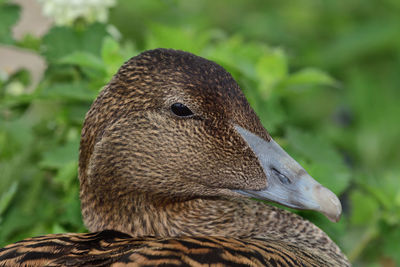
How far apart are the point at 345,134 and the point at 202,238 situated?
3.17m

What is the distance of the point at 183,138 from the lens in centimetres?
197

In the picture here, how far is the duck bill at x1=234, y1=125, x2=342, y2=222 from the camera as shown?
1.90m

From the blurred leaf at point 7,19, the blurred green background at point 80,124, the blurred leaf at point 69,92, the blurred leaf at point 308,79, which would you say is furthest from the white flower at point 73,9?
the blurred leaf at point 308,79

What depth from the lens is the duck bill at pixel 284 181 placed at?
1.90 metres

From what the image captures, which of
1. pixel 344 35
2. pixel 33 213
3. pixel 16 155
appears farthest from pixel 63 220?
pixel 344 35

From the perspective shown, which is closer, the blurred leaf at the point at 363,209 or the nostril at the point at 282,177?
the nostril at the point at 282,177

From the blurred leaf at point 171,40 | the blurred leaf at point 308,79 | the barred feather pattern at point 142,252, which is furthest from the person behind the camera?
the blurred leaf at point 171,40

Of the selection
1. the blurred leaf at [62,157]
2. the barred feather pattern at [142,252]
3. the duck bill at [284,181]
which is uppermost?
the blurred leaf at [62,157]

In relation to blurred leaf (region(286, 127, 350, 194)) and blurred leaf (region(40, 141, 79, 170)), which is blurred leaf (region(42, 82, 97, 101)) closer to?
blurred leaf (region(40, 141, 79, 170))

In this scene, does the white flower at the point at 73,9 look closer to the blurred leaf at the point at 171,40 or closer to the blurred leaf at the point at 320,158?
the blurred leaf at the point at 171,40

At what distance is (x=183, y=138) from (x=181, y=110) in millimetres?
84

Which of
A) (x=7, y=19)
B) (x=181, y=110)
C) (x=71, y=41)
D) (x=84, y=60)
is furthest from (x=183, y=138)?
(x=7, y=19)

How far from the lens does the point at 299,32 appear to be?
5.54 metres

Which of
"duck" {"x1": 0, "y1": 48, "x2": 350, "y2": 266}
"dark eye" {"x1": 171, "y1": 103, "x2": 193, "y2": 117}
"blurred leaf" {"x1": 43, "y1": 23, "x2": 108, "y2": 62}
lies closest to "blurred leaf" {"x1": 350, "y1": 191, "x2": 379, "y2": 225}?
"duck" {"x1": 0, "y1": 48, "x2": 350, "y2": 266}
